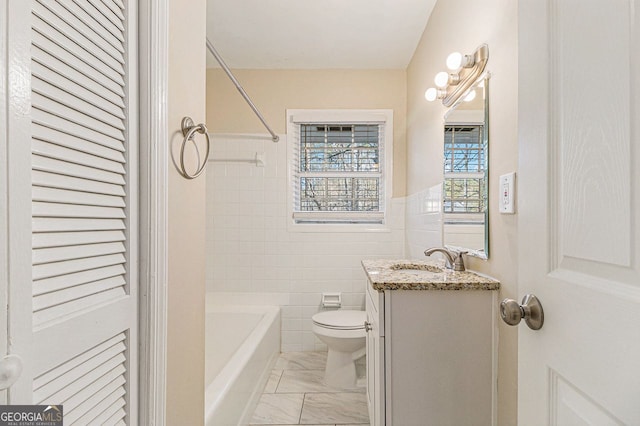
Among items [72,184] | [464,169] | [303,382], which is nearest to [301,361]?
[303,382]

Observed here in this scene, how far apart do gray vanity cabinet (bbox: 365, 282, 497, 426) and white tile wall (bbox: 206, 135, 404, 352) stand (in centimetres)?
168

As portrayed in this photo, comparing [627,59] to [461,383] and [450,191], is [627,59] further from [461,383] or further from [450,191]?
[450,191]

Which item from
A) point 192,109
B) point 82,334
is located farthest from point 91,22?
point 82,334

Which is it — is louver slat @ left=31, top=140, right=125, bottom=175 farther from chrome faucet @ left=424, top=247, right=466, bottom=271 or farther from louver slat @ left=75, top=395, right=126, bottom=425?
chrome faucet @ left=424, top=247, right=466, bottom=271

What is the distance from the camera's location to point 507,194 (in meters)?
1.38

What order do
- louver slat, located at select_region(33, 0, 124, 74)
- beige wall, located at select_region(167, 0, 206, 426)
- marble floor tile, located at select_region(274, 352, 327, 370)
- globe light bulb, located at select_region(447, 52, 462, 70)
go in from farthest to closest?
1. marble floor tile, located at select_region(274, 352, 327, 370)
2. globe light bulb, located at select_region(447, 52, 462, 70)
3. beige wall, located at select_region(167, 0, 206, 426)
4. louver slat, located at select_region(33, 0, 124, 74)

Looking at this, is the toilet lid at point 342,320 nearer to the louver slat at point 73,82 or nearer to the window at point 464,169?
the window at point 464,169

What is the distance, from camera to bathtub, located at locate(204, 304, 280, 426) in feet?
5.43

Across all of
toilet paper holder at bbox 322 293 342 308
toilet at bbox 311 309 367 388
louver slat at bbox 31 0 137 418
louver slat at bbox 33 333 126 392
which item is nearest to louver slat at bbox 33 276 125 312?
louver slat at bbox 31 0 137 418

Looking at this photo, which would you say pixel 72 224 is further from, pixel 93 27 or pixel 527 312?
pixel 527 312

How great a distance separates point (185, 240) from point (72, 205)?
471 mm

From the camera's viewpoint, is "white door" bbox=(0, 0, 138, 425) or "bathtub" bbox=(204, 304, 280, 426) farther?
"bathtub" bbox=(204, 304, 280, 426)

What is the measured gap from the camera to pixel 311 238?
10.5 ft

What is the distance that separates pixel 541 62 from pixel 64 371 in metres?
1.08
